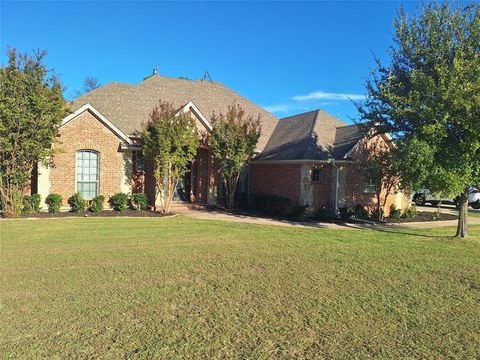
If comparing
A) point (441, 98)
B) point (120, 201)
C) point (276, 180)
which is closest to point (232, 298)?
point (441, 98)

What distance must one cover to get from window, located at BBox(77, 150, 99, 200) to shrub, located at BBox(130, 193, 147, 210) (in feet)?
5.40

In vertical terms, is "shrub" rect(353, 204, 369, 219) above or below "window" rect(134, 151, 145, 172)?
below

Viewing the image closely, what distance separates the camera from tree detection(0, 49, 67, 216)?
46.6 feet

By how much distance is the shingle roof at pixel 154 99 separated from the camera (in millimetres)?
20094

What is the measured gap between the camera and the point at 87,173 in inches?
697

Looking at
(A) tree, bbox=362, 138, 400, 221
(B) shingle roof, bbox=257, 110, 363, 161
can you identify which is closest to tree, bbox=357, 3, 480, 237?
(A) tree, bbox=362, 138, 400, 221

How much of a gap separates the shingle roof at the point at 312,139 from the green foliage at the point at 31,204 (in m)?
10.7

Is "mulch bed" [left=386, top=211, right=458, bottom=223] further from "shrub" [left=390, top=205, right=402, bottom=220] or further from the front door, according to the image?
the front door

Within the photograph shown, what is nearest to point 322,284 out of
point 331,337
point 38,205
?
point 331,337

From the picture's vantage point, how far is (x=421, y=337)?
501cm

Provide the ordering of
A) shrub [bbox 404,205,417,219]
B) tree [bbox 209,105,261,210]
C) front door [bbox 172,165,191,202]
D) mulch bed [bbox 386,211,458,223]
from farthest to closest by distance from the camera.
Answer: front door [bbox 172,165,191,202] < shrub [bbox 404,205,417,219] < mulch bed [bbox 386,211,458,223] < tree [bbox 209,105,261,210]

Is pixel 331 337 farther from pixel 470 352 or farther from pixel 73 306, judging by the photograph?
pixel 73 306

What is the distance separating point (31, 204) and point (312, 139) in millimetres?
12635

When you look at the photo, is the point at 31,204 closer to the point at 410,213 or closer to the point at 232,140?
the point at 232,140
